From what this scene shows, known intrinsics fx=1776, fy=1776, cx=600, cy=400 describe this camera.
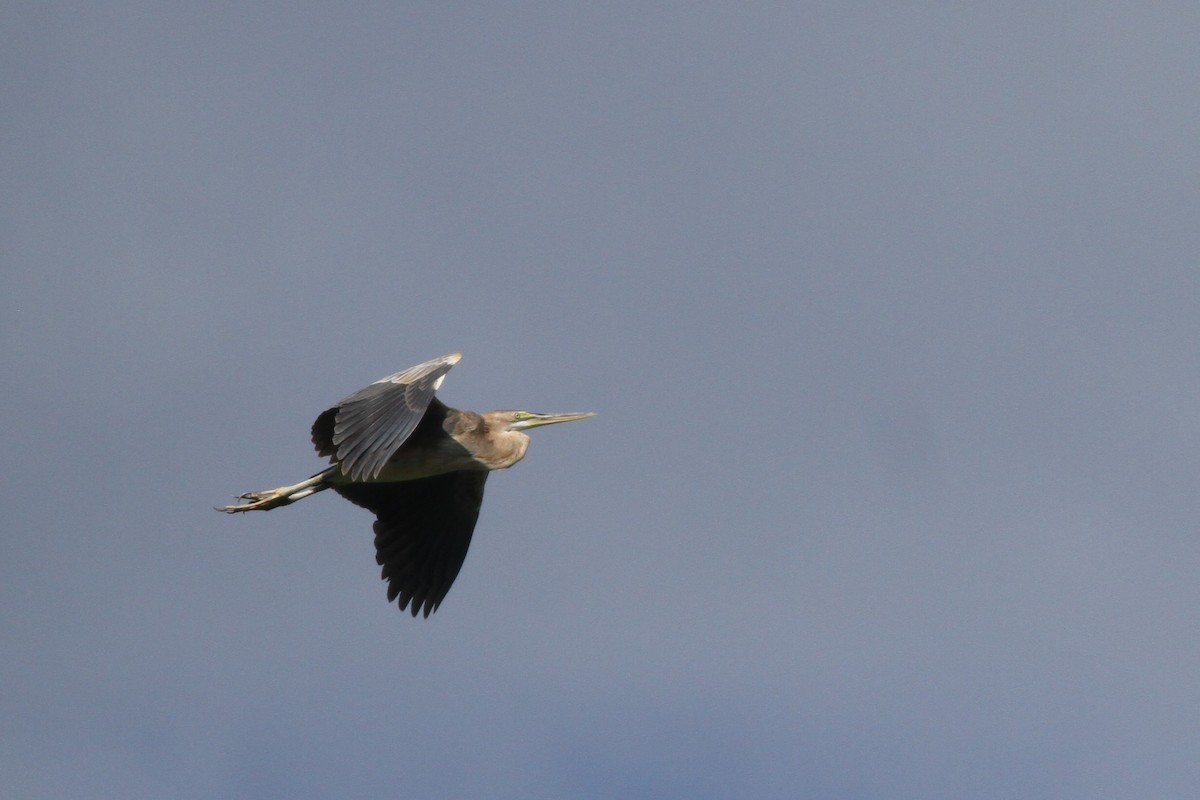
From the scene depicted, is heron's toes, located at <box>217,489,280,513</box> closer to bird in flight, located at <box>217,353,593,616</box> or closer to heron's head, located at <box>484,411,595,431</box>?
bird in flight, located at <box>217,353,593,616</box>

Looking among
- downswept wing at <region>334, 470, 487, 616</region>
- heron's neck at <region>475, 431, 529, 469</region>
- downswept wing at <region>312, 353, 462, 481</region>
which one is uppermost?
downswept wing at <region>312, 353, 462, 481</region>

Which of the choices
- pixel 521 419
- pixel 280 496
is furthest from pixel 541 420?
pixel 280 496

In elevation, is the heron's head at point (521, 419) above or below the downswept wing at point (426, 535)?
above

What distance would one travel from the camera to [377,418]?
1477 cm

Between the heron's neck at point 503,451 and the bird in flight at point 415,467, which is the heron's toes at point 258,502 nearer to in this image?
the bird in flight at point 415,467

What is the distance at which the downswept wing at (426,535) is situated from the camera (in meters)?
17.5

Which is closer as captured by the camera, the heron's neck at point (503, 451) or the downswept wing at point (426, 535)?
the heron's neck at point (503, 451)

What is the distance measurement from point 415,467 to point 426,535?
1334 mm

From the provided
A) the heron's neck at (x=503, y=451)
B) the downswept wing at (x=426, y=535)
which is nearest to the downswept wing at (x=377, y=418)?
the heron's neck at (x=503, y=451)

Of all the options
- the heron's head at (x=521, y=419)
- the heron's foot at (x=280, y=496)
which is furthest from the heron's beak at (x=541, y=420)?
the heron's foot at (x=280, y=496)

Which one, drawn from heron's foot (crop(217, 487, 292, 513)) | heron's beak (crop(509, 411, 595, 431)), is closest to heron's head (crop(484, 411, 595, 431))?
heron's beak (crop(509, 411, 595, 431))

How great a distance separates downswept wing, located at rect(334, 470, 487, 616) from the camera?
17.5m

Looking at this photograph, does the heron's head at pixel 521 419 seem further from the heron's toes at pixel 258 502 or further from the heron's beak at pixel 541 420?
the heron's toes at pixel 258 502

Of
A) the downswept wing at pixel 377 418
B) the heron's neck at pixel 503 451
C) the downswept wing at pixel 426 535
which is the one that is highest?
the downswept wing at pixel 377 418
